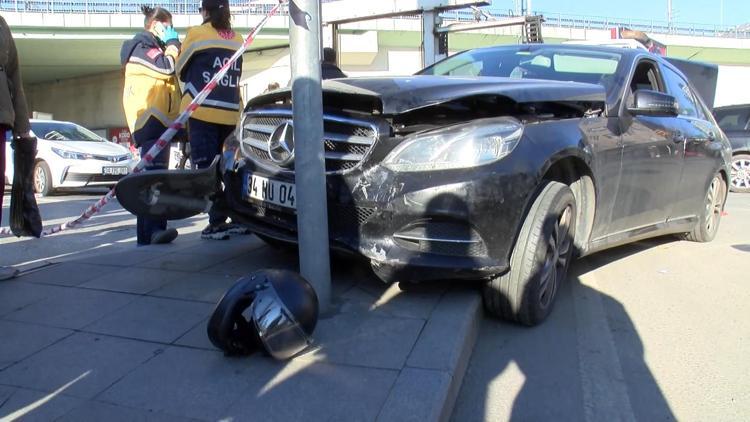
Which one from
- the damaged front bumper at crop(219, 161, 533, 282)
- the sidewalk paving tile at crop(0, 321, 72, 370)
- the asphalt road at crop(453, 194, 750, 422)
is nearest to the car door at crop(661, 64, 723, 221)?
the asphalt road at crop(453, 194, 750, 422)

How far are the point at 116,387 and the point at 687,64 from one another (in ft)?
52.1

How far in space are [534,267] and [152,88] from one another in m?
3.20

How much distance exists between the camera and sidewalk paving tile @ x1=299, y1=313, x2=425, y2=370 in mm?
2537

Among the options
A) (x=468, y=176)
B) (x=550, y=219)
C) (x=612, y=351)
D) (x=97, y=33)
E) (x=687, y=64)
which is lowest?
(x=612, y=351)

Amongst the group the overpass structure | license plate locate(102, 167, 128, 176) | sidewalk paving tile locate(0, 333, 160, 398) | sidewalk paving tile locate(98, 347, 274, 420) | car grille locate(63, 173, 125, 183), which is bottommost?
sidewalk paving tile locate(98, 347, 274, 420)

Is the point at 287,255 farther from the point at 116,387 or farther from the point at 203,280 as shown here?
the point at 116,387

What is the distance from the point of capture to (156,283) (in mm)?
3551

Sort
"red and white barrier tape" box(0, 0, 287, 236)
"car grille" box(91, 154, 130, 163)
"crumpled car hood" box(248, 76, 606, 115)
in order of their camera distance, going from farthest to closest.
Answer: "car grille" box(91, 154, 130, 163) < "red and white barrier tape" box(0, 0, 287, 236) < "crumpled car hood" box(248, 76, 606, 115)

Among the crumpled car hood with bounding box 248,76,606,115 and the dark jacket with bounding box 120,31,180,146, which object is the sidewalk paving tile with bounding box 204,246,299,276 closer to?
the crumpled car hood with bounding box 248,76,606,115

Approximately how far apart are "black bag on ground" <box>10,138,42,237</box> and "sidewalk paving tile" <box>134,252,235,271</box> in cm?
76

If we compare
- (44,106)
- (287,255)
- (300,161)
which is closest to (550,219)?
(300,161)

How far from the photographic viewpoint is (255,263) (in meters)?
3.98

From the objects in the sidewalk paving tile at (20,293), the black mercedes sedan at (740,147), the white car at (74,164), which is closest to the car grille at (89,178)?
the white car at (74,164)

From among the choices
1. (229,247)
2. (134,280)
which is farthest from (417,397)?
(229,247)
